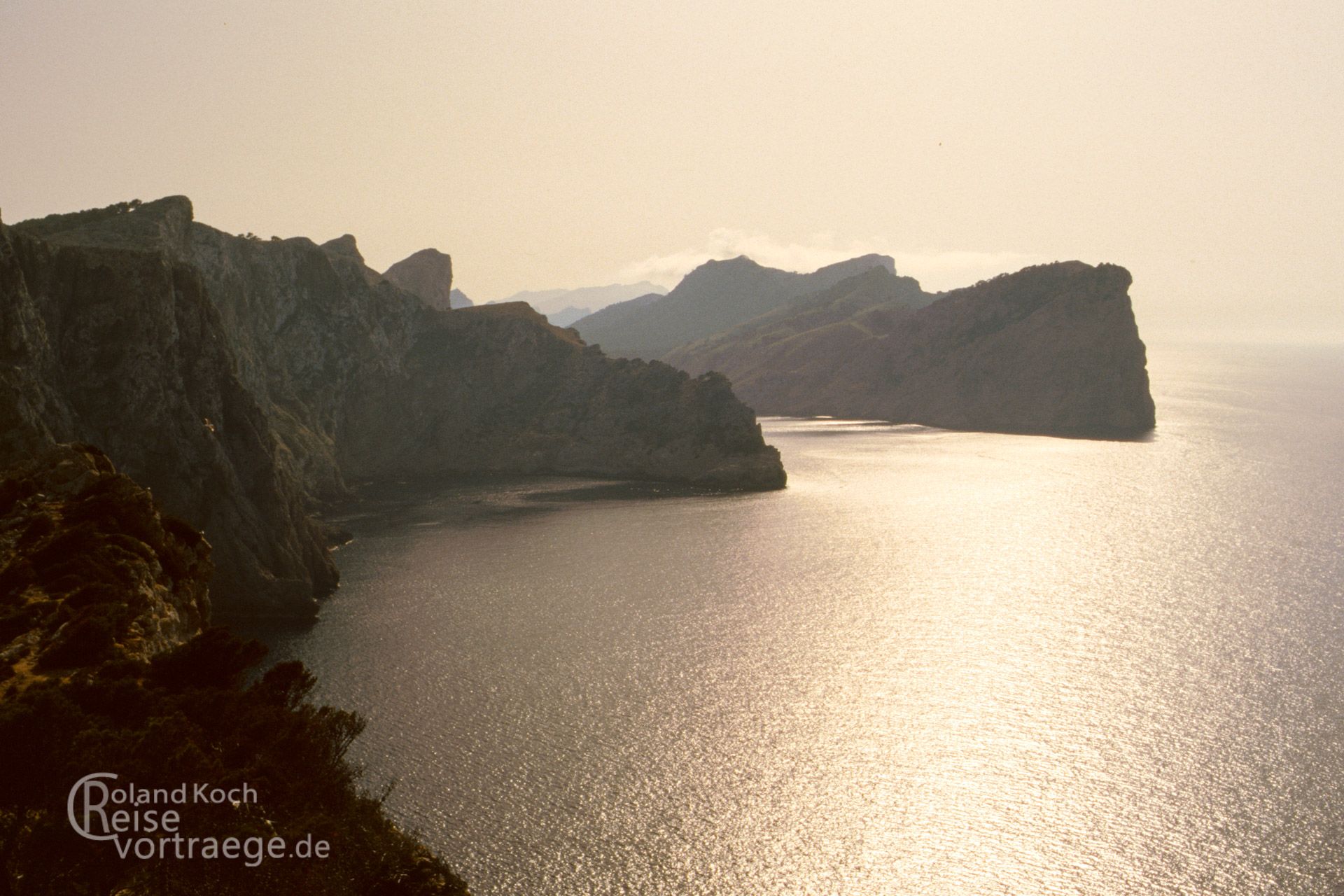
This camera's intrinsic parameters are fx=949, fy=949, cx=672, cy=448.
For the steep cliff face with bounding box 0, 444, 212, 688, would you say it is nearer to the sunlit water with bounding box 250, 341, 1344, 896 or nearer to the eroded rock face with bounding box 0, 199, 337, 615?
the sunlit water with bounding box 250, 341, 1344, 896

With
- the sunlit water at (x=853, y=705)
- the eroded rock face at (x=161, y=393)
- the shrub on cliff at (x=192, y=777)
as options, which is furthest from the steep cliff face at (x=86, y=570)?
the eroded rock face at (x=161, y=393)

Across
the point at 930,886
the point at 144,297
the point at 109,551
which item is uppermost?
the point at 144,297

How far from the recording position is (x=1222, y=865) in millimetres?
49500

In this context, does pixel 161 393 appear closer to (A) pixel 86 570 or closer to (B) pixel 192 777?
(A) pixel 86 570

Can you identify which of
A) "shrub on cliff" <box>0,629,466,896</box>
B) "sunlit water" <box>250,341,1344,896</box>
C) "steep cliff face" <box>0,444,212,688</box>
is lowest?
"sunlit water" <box>250,341,1344,896</box>

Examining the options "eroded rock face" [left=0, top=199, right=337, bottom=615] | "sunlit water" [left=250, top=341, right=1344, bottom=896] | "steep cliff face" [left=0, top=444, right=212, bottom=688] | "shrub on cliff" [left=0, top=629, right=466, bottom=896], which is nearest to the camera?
"shrub on cliff" [left=0, top=629, right=466, bottom=896]

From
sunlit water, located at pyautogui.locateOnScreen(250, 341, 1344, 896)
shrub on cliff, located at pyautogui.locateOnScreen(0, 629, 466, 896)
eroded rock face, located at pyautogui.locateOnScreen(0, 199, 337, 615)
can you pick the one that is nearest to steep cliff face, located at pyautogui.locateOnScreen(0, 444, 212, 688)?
shrub on cliff, located at pyautogui.locateOnScreen(0, 629, 466, 896)

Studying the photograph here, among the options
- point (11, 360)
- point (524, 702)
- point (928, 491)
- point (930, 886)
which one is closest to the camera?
point (930, 886)

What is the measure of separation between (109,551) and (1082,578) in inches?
4036

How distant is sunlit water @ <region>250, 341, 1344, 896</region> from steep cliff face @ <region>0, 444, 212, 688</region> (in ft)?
52.0

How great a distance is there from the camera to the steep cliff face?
4081 cm

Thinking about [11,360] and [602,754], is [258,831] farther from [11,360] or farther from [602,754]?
[11,360]

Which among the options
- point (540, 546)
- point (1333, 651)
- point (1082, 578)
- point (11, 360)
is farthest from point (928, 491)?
point (11, 360)

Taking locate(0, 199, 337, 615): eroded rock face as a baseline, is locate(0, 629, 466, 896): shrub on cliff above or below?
below
